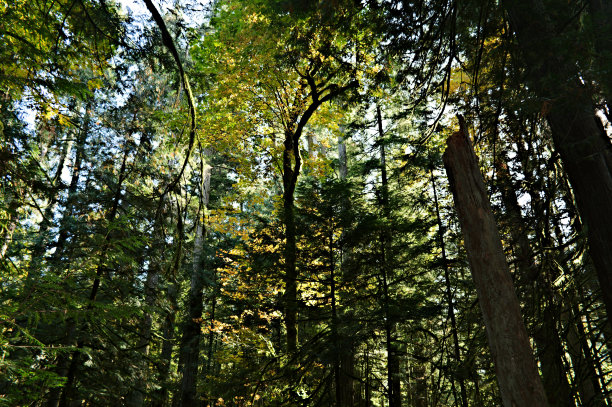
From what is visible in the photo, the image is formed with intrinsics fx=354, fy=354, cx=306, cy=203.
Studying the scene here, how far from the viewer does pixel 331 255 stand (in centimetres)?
780

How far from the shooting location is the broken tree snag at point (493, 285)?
92.2 inches

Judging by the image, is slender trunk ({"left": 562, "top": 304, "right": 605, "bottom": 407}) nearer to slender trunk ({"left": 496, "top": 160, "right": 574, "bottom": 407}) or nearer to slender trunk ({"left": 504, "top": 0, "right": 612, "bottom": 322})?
slender trunk ({"left": 496, "top": 160, "right": 574, "bottom": 407})

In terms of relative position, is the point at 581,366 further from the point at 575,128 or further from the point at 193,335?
the point at 193,335

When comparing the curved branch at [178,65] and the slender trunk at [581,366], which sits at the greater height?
the curved branch at [178,65]

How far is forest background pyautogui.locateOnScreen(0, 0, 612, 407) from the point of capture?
3.17 meters

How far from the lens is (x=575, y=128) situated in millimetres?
3463

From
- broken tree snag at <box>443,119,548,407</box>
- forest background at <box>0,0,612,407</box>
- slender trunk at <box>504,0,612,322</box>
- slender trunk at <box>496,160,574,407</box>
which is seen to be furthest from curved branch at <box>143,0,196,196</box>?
slender trunk at <box>496,160,574,407</box>

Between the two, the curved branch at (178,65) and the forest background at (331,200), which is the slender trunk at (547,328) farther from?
the curved branch at (178,65)

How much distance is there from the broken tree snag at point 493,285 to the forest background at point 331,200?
1 centimetres

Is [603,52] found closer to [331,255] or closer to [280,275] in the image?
[331,255]

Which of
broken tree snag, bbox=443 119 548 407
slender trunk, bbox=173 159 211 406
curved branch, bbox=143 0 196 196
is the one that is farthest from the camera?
slender trunk, bbox=173 159 211 406

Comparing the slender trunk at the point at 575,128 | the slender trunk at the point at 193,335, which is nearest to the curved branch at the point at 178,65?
the slender trunk at the point at 575,128

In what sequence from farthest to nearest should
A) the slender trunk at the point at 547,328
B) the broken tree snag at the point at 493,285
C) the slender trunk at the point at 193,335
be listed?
the slender trunk at the point at 193,335 → the slender trunk at the point at 547,328 → the broken tree snag at the point at 493,285

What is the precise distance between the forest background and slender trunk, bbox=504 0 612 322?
18 millimetres
